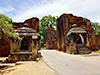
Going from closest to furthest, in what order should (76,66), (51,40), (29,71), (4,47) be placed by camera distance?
(29,71), (76,66), (4,47), (51,40)

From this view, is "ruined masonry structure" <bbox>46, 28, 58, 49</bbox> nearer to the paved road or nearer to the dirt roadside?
the paved road

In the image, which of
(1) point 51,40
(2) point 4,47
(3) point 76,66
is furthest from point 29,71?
(1) point 51,40

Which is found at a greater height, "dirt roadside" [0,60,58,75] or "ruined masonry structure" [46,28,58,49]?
"ruined masonry structure" [46,28,58,49]

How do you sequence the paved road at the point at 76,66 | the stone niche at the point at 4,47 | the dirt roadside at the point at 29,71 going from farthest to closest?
the stone niche at the point at 4,47 < the dirt roadside at the point at 29,71 < the paved road at the point at 76,66

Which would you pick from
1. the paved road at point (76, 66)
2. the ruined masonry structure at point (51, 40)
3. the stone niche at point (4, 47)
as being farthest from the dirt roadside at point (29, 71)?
the ruined masonry structure at point (51, 40)

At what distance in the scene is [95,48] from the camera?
1711 centimetres

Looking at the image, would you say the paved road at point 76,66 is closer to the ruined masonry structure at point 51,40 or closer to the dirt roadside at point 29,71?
the dirt roadside at point 29,71

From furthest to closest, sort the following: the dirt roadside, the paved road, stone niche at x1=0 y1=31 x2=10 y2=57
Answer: stone niche at x1=0 y1=31 x2=10 y2=57
the dirt roadside
the paved road

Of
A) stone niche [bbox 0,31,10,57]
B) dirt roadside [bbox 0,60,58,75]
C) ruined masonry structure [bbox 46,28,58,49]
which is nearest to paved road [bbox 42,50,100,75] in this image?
dirt roadside [bbox 0,60,58,75]

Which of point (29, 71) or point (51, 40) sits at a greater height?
point (51, 40)

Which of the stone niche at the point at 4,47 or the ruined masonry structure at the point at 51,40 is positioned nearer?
the stone niche at the point at 4,47

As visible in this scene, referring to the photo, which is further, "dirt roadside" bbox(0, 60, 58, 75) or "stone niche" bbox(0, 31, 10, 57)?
"stone niche" bbox(0, 31, 10, 57)

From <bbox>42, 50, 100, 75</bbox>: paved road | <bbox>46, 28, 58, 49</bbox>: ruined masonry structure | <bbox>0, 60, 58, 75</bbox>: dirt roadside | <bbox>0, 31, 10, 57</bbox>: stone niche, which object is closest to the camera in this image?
<bbox>42, 50, 100, 75</bbox>: paved road

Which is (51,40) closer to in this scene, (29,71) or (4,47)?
(4,47)
